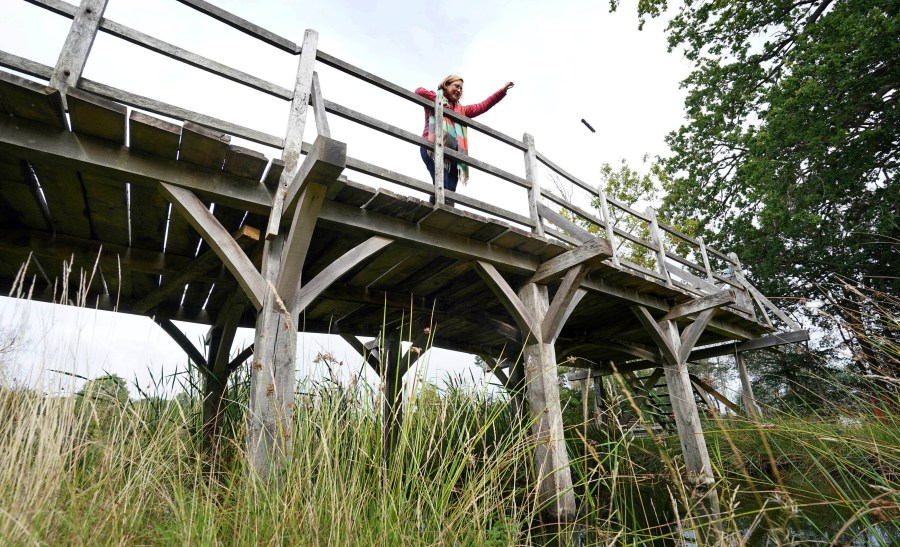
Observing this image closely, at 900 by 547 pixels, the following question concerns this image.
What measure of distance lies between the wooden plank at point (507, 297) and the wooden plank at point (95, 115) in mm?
2606

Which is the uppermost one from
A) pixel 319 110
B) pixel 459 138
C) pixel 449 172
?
pixel 459 138

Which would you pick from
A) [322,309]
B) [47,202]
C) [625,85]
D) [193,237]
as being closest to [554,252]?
[322,309]

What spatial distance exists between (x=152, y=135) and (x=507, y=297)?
2821mm

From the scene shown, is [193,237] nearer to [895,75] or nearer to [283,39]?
[283,39]

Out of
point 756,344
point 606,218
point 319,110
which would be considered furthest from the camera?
point 756,344

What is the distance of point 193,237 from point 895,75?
1147cm

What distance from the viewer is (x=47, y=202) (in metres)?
3.27

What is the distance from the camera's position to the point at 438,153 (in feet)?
12.9

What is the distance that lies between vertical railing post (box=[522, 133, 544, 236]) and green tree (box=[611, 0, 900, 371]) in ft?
22.3

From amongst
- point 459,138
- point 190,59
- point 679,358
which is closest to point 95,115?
point 190,59

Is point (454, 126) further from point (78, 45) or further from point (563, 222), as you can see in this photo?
point (78, 45)

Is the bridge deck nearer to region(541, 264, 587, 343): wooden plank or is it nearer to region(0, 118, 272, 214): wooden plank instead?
region(0, 118, 272, 214): wooden plank

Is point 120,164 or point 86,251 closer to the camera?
point 120,164

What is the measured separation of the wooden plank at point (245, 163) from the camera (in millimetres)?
2922
